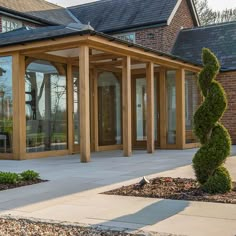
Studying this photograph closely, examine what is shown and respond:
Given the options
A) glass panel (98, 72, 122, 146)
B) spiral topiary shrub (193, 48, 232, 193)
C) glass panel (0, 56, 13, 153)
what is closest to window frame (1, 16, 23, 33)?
glass panel (98, 72, 122, 146)

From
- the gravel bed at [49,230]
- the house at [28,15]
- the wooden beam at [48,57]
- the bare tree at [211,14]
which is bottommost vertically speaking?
the gravel bed at [49,230]

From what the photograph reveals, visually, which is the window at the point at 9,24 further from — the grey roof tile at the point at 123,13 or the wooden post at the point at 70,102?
the wooden post at the point at 70,102

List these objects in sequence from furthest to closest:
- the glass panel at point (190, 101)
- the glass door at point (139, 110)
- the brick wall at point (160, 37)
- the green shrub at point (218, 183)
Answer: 1. the brick wall at point (160, 37)
2. the glass door at point (139, 110)
3. the glass panel at point (190, 101)
4. the green shrub at point (218, 183)

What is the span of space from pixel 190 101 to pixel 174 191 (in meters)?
9.49

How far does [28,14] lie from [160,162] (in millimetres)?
10600

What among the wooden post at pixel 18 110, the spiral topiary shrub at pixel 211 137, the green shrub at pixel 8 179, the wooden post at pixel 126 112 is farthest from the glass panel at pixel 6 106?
the spiral topiary shrub at pixel 211 137

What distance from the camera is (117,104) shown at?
1556 cm

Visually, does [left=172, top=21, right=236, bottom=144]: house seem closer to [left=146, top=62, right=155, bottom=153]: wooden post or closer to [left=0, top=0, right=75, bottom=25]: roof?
[left=146, top=62, right=155, bottom=153]: wooden post

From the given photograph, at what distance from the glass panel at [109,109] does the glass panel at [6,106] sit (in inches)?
→ 151

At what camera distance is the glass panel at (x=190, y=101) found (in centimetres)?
1505

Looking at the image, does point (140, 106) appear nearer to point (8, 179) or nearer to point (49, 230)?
point (8, 179)

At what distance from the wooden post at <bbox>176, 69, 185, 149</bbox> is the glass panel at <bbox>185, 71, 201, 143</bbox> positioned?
0.44 meters

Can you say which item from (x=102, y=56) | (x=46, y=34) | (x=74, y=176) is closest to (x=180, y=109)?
(x=102, y=56)

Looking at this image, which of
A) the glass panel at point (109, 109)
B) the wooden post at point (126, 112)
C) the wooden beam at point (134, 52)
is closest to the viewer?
the wooden beam at point (134, 52)
